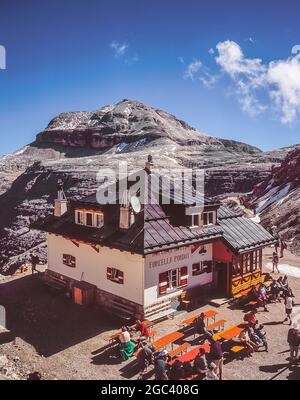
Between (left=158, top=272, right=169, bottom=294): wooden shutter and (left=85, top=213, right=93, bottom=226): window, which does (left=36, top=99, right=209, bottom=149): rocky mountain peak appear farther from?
(left=158, top=272, right=169, bottom=294): wooden shutter

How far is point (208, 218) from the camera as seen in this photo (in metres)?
21.3

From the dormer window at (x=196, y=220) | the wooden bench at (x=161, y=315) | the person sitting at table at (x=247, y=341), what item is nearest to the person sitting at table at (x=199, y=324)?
the person sitting at table at (x=247, y=341)

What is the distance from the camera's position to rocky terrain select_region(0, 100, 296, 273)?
89438mm

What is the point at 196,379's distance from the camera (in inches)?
491

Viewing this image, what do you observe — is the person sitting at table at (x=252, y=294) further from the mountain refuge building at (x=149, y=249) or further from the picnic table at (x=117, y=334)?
the picnic table at (x=117, y=334)

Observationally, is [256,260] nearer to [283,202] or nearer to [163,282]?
[163,282]

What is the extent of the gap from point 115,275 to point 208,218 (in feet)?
21.7

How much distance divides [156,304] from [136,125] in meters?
172

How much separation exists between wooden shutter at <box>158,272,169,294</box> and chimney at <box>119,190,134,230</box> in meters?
3.17

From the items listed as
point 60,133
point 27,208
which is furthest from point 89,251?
point 60,133

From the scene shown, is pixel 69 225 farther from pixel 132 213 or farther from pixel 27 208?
pixel 27 208

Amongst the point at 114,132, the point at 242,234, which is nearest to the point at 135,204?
the point at 242,234

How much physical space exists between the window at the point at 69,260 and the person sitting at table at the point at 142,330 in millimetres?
7198

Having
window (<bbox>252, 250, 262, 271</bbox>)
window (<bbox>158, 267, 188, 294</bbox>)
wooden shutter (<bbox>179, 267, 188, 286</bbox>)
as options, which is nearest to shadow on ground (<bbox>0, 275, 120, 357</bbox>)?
window (<bbox>158, 267, 188, 294</bbox>)
